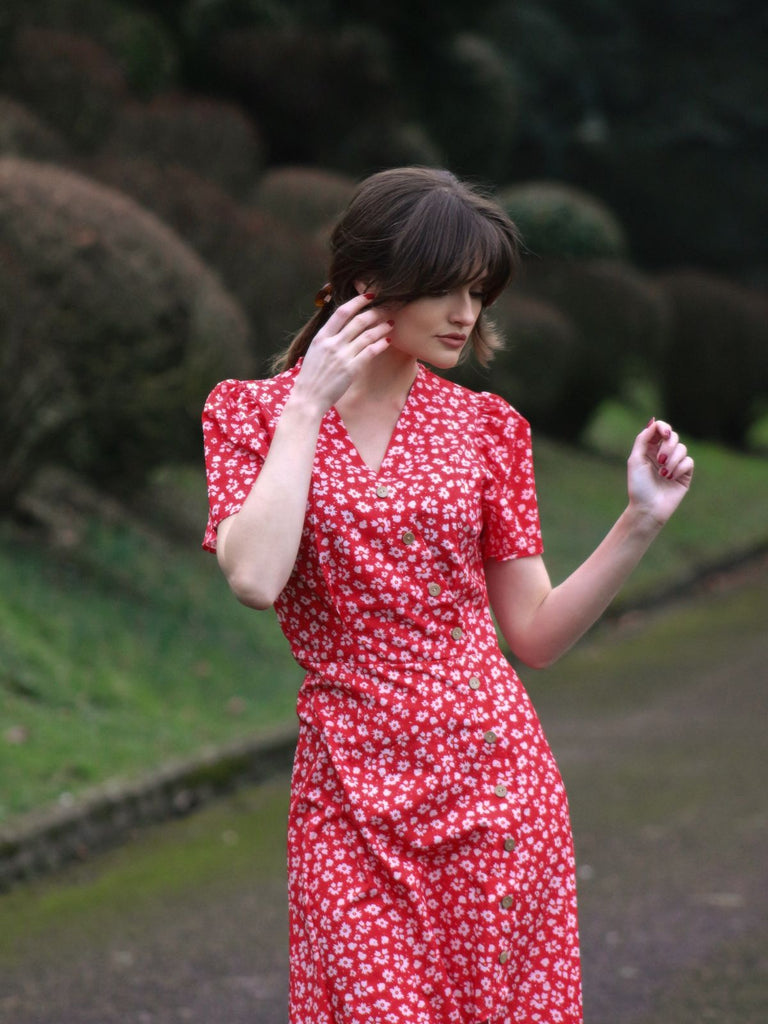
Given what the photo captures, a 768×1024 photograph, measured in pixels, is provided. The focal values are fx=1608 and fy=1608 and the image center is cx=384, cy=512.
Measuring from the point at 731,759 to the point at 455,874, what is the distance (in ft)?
15.8

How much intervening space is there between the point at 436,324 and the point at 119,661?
4.94 metres

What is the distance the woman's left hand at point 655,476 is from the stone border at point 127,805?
10.8ft

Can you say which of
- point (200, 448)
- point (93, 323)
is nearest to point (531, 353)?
point (200, 448)

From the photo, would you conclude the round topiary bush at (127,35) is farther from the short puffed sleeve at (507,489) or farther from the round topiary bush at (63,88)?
the short puffed sleeve at (507,489)

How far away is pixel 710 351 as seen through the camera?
752 inches

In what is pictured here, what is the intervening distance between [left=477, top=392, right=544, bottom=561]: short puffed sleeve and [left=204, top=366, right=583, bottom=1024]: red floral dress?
84 mm

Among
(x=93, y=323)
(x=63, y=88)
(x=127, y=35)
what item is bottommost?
(x=127, y=35)

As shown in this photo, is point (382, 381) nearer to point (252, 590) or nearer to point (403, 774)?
point (252, 590)

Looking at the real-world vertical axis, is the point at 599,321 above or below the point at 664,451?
below

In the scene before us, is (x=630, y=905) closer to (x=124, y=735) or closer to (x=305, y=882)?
(x=124, y=735)

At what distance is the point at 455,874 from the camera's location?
252 centimetres

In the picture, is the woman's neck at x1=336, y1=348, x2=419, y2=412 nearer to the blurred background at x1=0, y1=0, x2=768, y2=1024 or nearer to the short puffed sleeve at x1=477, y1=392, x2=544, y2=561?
the short puffed sleeve at x1=477, y1=392, x2=544, y2=561

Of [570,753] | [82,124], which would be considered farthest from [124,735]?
[82,124]

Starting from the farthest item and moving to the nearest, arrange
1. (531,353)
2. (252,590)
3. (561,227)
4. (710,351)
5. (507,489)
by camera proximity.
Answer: (710,351)
(561,227)
(531,353)
(507,489)
(252,590)
